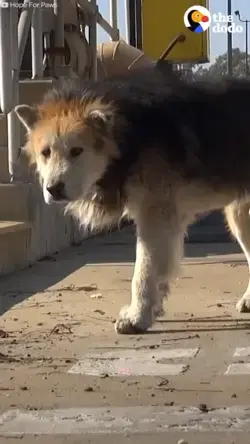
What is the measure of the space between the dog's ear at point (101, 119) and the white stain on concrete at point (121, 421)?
196 centimetres

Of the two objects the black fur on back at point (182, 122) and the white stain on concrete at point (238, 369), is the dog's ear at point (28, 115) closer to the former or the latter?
the black fur on back at point (182, 122)

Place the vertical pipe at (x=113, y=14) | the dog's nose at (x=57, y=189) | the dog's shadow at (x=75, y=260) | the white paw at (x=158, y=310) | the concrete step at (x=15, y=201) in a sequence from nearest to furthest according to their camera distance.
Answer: the dog's nose at (x=57, y=189)
the white paw at (x=158, y=310)
the dog's shadow at (x=75, y=260)
the concrete step at (x=15, y=201)
the vertical pipe at (x=113, y=14)

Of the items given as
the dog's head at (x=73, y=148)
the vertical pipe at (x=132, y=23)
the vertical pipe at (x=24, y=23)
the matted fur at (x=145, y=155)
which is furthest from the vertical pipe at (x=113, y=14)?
the dog's head at (x=73, y=148)

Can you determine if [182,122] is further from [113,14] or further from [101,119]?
[113,14]

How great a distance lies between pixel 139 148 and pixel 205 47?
1044 centimetres

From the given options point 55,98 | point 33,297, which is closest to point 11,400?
point 55,98

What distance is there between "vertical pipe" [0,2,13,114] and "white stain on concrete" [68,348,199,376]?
13.8 feet

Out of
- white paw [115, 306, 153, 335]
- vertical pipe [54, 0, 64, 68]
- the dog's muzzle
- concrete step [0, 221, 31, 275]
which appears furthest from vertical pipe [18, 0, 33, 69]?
white paw [115, 306, 153, 335]

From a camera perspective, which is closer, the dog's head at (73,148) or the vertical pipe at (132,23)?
the dog's head at (73,148)

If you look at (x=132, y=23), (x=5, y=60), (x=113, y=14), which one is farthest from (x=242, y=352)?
(x=132, y=23)

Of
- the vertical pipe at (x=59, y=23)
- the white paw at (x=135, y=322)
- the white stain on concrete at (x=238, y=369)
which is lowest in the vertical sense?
the white paw at (x=135, y=322)

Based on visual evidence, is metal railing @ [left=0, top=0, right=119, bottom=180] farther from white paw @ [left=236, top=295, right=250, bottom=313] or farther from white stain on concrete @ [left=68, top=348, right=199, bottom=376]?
white stain on concrete @ [left=68, top=348, right=199, bottom=376]

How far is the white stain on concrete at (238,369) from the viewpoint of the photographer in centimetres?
482

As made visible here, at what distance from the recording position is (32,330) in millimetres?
6039
